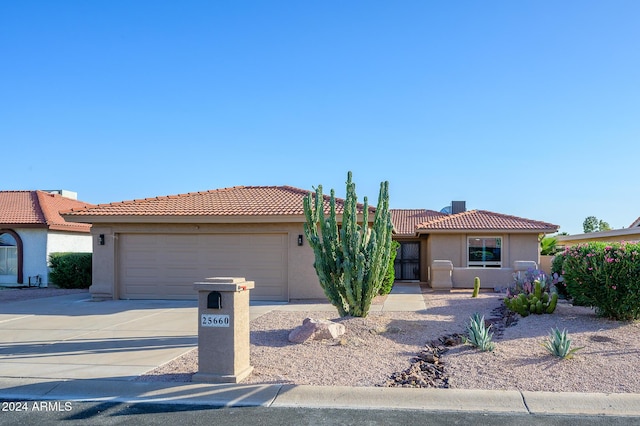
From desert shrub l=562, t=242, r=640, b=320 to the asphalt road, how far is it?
5260 mm

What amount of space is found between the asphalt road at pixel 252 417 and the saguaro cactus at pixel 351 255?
15.2 ft

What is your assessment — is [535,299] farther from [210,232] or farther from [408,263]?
[408,263]

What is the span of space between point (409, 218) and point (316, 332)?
2365cm

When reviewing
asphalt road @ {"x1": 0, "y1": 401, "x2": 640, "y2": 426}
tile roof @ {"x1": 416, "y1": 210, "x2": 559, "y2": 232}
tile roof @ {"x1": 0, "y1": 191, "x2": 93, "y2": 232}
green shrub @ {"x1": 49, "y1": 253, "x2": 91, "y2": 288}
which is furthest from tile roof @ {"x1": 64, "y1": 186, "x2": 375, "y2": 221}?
asphalt road @ {"x1": 0, "y1": 401, "x2": 640, "y2": 426}

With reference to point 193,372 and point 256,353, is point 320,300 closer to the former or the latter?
point 256,353

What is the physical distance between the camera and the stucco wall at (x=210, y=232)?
1594 centimetres

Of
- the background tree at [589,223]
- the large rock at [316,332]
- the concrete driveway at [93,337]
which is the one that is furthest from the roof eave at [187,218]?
A: the background tree at [589,223]

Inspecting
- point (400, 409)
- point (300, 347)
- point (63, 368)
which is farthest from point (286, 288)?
point (400, 409)

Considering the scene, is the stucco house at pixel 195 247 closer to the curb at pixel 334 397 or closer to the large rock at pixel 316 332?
the large rock at pixel 316 332

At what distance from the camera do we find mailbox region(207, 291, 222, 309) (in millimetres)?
6970

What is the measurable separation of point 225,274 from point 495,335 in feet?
30.1

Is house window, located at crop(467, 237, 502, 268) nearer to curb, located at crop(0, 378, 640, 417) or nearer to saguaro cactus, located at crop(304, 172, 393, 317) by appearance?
saguaro cactus, located at crop(304, 172, 393, 317)

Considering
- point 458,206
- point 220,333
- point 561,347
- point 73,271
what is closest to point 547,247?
point 458,206

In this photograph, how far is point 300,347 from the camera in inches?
347
